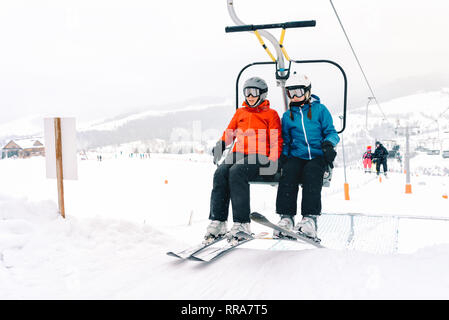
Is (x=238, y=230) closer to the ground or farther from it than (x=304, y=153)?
closer to the ground

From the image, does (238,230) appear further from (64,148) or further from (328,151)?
(64,148)

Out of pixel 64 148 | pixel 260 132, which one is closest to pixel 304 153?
pixel 260 132

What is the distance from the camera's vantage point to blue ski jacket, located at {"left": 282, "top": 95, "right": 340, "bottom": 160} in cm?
442

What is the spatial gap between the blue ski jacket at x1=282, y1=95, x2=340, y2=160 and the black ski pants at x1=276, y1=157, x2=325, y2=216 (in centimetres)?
10

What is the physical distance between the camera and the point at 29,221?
484 cm

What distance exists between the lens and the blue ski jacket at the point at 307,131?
4418mm

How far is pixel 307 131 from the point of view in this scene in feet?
14.5

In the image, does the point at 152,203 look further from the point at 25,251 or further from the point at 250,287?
the point at 250,287

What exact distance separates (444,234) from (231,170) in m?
5.74

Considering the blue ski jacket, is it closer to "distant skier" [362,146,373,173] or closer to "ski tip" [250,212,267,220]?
"ski tip" [250,212,267,220]

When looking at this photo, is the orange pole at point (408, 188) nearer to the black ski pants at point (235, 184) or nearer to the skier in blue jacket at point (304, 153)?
the skier in blue jacket at point (304, 153)

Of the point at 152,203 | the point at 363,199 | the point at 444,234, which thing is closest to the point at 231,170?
the point at 444,234

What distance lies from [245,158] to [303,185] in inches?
28.9

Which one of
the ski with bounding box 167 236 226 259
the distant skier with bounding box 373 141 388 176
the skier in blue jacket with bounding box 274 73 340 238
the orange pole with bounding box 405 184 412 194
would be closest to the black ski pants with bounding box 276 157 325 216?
the skier in blue jacket with bounding box 274 73 340 238
